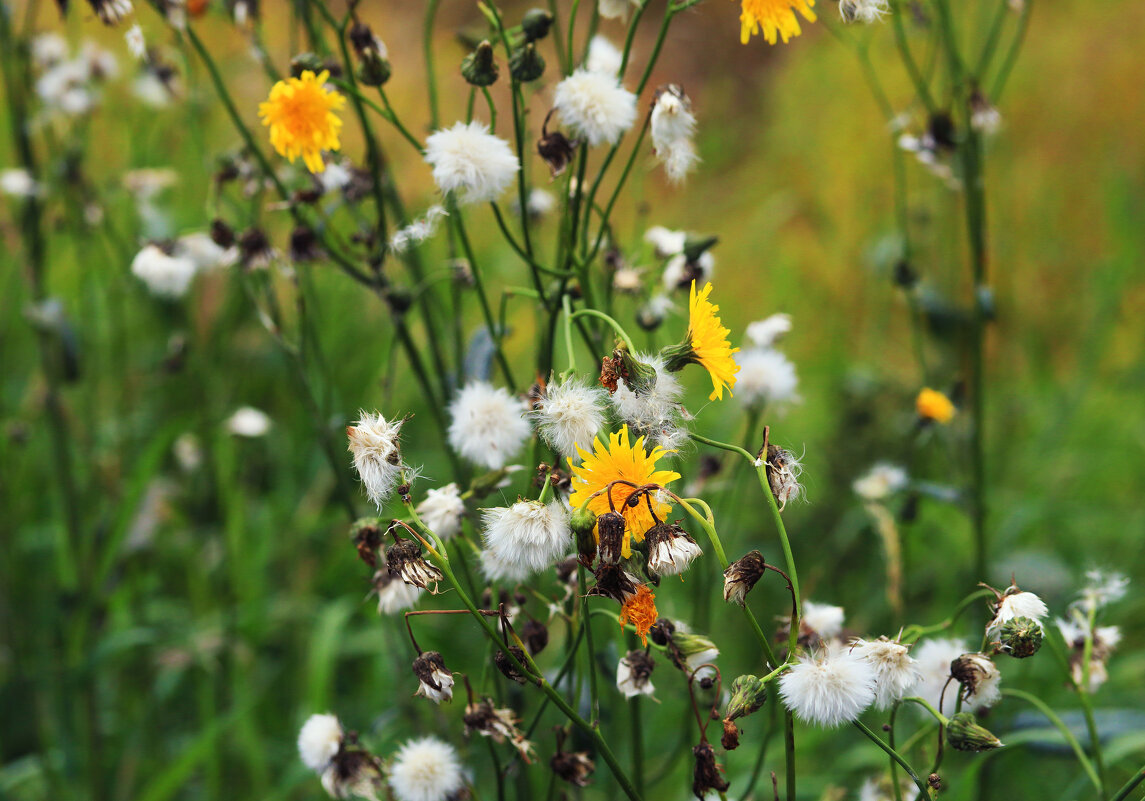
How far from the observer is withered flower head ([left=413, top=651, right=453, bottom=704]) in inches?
17.4

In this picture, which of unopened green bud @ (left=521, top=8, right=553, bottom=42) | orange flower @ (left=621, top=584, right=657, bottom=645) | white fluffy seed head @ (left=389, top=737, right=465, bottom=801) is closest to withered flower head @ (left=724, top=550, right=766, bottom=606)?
orange flower @ (left=621, top=584, right=657, bottom=645)

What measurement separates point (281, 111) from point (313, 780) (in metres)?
0.86

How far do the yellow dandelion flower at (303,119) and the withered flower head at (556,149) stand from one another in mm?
130

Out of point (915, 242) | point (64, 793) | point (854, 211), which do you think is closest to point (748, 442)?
point (64, 793)

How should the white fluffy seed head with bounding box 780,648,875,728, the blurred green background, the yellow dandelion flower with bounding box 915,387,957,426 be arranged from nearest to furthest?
the white fluffy seed head with bounding box 780,648,875,728
the yellow dandelion flower with bounding box 915,387,957,426
the blurred green background

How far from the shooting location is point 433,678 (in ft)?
1.46

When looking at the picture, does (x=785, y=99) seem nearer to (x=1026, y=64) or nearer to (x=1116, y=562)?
(x=1026, y=64)

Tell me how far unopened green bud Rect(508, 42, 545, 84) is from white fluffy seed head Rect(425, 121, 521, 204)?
48mm

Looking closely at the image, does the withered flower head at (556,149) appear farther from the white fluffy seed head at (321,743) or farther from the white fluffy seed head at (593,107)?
the white fluffy seed head at (321,743)

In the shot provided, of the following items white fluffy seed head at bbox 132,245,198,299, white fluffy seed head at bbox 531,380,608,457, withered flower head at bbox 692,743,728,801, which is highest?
white fluffy seed head at bbox 132,245,198,299

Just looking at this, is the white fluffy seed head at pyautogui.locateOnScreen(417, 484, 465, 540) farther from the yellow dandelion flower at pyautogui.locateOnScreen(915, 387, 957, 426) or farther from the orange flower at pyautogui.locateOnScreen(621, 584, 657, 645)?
the yellow dandelion flower at pyautogui.locateOnScreen(915, 387, 957, 426)

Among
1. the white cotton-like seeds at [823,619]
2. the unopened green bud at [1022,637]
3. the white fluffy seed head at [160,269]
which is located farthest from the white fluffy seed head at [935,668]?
the white fluffy seed head at [160,269]

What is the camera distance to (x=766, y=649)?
1.34 ft

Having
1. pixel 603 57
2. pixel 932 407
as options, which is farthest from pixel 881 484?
pixel 603 57
